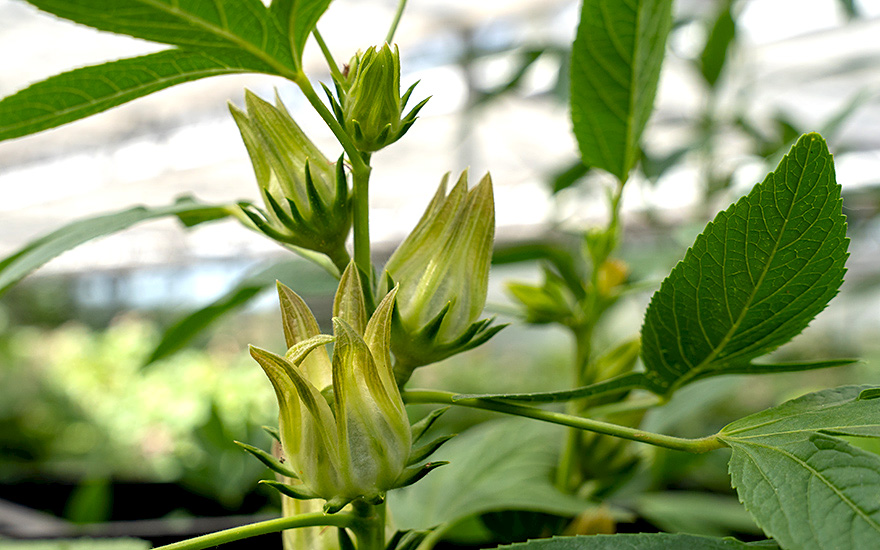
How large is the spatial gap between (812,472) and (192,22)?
215mm

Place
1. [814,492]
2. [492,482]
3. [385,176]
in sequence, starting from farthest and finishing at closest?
[385,176], [492,482], [814,492]

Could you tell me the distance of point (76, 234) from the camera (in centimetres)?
26

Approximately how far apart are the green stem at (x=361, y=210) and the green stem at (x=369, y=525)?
0.08 m

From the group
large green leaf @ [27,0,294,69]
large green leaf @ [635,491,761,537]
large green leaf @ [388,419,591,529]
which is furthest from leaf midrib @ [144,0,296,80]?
large green leaf @ [635,491,761,537]

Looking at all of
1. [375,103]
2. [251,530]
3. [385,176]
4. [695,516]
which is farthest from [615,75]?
[385,176]

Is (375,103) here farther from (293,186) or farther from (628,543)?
(628,543)

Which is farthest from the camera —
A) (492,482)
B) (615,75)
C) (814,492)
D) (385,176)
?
(385,176)

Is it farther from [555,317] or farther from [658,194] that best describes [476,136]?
[555,317]

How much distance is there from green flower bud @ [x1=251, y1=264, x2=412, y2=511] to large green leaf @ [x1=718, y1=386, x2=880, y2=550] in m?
0.10

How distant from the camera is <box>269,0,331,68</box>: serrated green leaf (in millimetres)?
199

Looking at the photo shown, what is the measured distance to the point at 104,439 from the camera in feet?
5.47

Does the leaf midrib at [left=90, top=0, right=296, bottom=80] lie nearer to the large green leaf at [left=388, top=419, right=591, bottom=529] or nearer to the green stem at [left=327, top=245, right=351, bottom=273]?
the green stem at [left=327, top=245, right=351, bottom=273]

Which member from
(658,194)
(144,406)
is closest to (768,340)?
(144,406)


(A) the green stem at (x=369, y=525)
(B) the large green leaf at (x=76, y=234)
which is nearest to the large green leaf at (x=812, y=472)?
(A) the green stem at (x=369, y=525)
